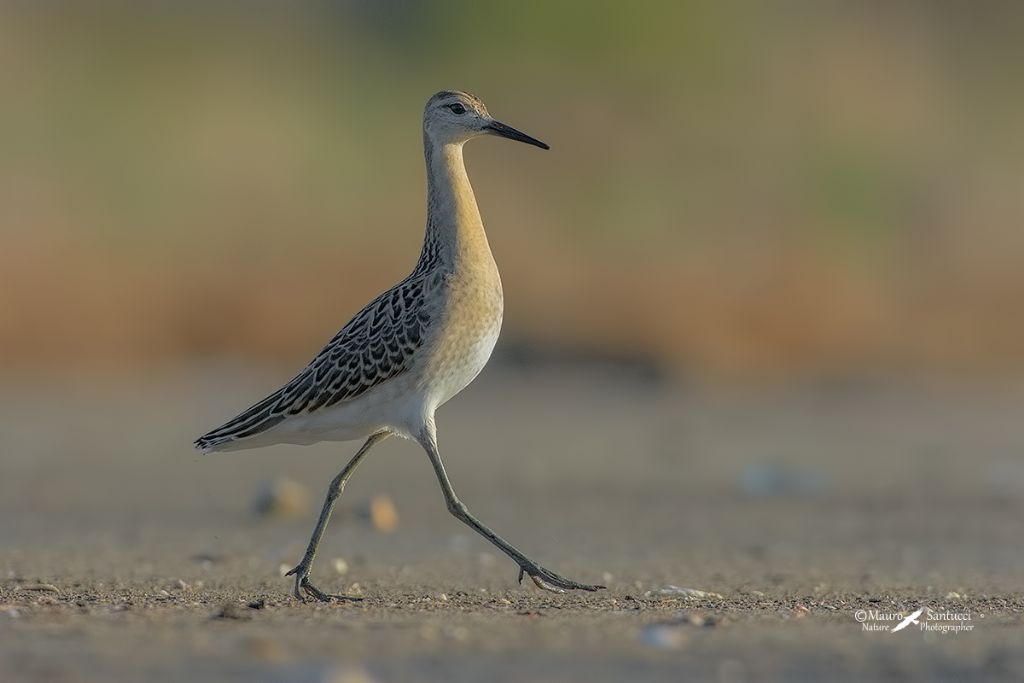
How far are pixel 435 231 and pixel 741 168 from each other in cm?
2003

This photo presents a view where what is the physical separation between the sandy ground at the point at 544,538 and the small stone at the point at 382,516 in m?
0.13

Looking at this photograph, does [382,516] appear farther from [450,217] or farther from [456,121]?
[456,121]

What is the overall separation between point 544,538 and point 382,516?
99 centimetres

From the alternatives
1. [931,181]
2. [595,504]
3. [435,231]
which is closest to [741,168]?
[931,181]

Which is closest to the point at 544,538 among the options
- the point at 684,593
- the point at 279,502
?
the point at 279,502

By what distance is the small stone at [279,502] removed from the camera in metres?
11.4

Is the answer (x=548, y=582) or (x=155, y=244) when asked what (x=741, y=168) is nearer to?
(x=155, y=244)

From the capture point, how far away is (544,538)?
1087 cm

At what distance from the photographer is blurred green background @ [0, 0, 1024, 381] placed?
68.2 feet

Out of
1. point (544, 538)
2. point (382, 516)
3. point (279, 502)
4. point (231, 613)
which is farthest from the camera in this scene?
point (279, 502)

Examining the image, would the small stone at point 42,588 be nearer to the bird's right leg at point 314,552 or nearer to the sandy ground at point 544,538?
the sandy ground at point 544,538

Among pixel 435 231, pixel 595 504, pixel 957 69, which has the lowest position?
pixel 595 504

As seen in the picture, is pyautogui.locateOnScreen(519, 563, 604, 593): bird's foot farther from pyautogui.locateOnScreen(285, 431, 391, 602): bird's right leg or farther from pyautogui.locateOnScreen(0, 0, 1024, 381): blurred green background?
pyautogui.locateOnScreen(0, 0, 1024, 381): blurred green background

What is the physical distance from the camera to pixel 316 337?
20812 millimetres
